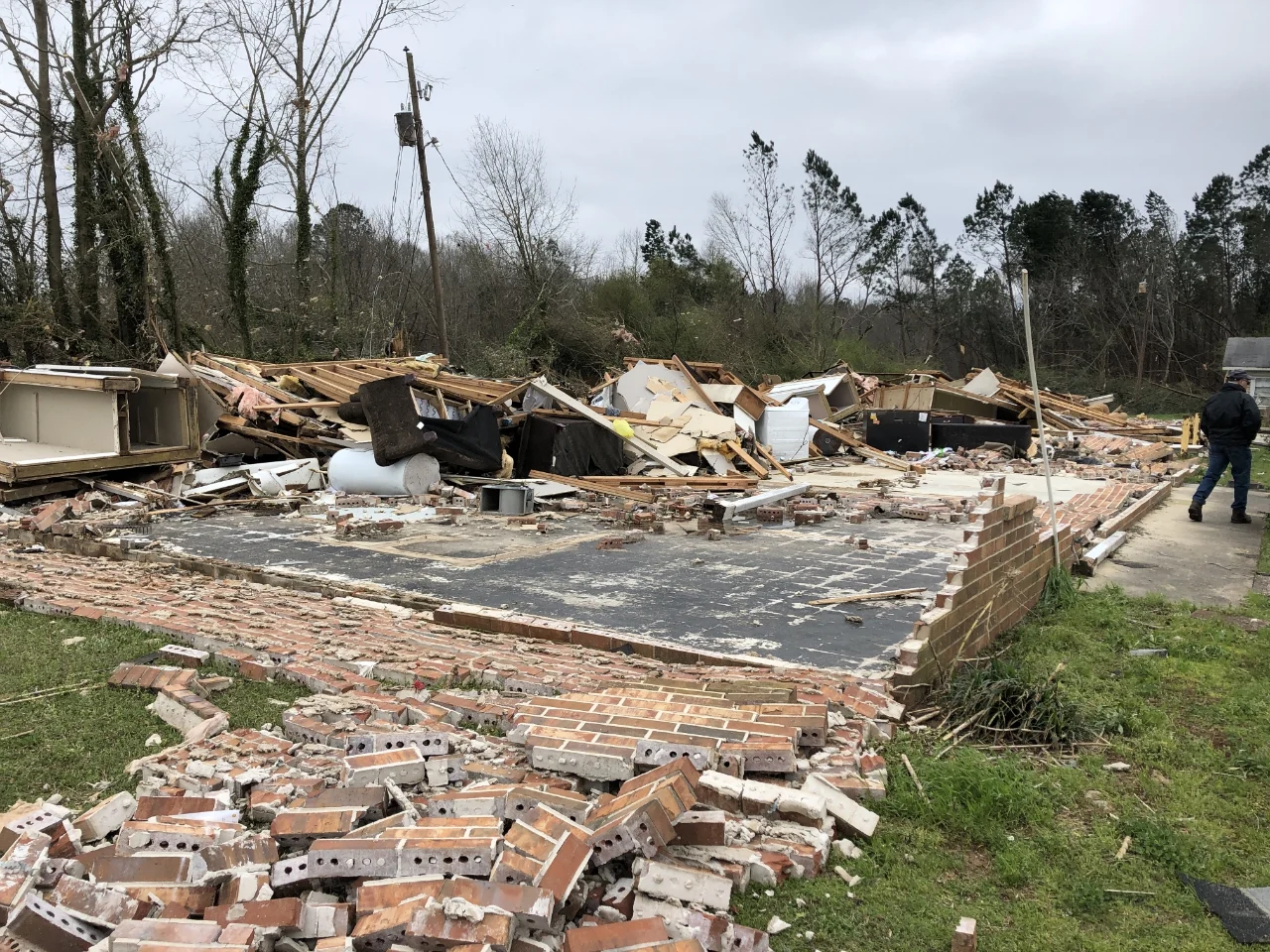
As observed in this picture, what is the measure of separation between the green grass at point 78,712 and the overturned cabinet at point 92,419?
6.97 metres

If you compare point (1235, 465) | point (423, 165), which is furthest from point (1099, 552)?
point (423, 165)

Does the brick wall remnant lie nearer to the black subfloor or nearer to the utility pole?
the black subfloor

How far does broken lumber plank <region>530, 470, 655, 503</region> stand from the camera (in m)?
12.1

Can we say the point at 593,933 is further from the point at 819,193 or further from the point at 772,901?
the point at 819,193

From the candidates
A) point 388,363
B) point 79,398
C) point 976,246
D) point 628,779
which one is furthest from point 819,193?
point 628,779

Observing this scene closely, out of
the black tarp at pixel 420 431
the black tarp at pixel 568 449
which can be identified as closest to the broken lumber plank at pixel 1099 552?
the black tarp at pixel 568 449

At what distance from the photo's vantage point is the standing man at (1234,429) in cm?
970

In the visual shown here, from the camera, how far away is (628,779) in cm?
305

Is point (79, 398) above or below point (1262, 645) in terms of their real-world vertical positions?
above

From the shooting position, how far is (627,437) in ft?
46.4

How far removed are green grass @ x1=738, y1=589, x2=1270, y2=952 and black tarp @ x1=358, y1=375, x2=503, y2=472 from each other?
906cm

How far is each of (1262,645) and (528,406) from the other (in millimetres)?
10998

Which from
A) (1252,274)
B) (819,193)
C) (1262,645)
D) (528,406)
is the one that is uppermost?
(819,193)

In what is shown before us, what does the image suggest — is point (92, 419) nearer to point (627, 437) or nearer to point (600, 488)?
point (600, 488)
